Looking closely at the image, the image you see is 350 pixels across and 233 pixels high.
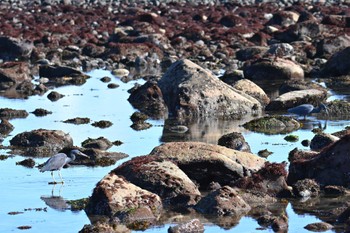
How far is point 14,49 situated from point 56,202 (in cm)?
2727

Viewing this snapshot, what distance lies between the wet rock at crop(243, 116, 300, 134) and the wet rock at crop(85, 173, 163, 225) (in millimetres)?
7953

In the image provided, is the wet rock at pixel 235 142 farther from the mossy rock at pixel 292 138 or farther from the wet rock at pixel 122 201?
the wet rock at pixel 122 201

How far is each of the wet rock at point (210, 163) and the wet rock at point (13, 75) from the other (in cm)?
1637

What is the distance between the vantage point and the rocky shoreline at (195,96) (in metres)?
14.3

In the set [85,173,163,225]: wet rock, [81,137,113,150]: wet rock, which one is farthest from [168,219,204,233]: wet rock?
[81,137,113,150]: wet rock

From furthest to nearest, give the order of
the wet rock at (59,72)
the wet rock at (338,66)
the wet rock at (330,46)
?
the wet rock at (330,46) < the wet rock at (59,72) < the wet rock at (338,66)

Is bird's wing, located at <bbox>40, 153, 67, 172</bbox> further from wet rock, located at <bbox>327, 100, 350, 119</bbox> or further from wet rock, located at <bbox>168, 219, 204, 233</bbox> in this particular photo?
wet rock, located at <bbox>327, 100, 350, 119</bbox>

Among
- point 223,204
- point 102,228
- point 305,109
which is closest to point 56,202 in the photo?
point 102,228

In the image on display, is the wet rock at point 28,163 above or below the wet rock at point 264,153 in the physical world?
above

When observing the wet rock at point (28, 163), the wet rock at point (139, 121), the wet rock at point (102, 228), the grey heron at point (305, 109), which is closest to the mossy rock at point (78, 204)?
the wet rock at point (102, 228)

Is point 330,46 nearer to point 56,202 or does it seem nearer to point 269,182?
point 269,182

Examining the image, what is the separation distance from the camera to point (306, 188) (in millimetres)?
15320

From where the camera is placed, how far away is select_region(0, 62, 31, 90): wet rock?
105 ft

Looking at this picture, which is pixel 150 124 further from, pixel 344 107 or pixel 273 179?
pixel 273 179
